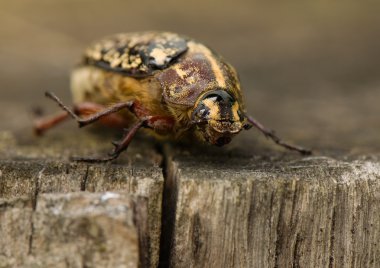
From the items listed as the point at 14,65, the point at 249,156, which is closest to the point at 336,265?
the point at 249,156

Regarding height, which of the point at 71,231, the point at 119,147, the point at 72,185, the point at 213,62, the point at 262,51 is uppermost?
the point at 262,51

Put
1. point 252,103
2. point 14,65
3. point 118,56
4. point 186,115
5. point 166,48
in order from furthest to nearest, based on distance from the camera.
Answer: point 14,65 < point 252,103 < point 118,56 < point 166,48 < point 186,115

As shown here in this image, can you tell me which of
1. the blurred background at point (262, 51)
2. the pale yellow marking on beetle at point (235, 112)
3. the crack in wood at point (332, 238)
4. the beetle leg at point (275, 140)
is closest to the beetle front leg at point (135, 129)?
the pale yellow marking on beetle at point (235, 112)

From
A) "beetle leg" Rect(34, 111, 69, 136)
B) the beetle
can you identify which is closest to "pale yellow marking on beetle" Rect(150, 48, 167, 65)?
the beetle

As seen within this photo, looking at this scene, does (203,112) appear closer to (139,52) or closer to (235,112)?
(235,112)

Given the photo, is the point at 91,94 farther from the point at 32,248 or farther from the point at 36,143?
the point at 32,248

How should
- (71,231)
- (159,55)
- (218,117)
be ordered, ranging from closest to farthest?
(71,231), (218,117), (159,55)

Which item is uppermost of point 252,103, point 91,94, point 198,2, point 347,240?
point 198,2

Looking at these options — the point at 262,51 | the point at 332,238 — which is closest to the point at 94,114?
the point at 332,238
